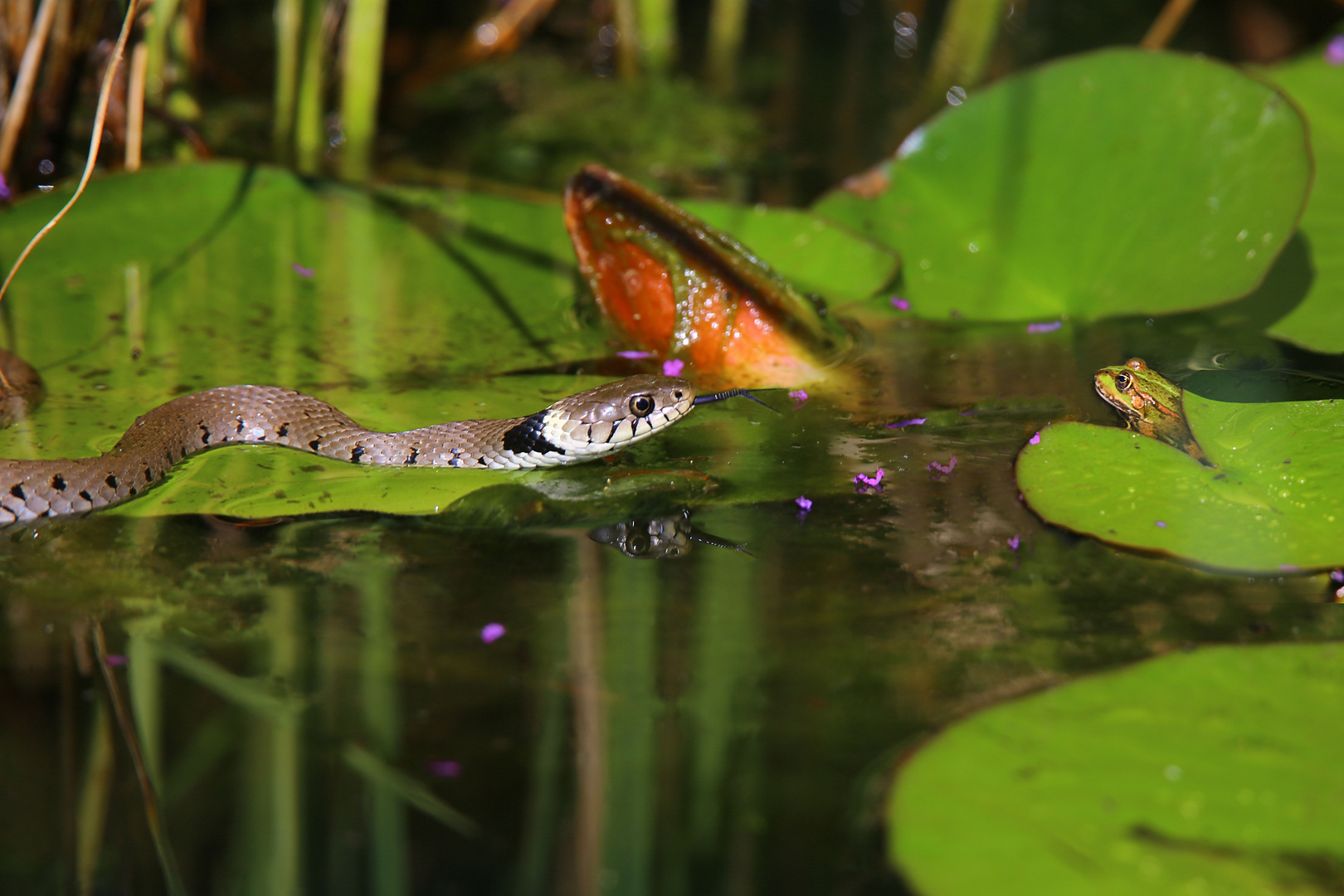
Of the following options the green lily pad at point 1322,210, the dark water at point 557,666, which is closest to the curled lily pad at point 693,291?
the dark water at point 557,666

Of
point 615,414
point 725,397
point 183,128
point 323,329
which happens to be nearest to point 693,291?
point 725,397

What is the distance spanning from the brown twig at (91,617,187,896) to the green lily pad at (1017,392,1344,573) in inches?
80.4

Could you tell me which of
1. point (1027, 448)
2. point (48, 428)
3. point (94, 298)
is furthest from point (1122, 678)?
point (94, 298)

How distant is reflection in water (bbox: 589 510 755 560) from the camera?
2.61 meters

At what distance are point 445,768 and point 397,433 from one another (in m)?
1.41

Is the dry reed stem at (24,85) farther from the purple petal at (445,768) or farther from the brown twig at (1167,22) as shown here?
the brown twig at (1167,22)

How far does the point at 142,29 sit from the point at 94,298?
45.6 inches

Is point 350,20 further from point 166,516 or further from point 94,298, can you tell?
point 166,516

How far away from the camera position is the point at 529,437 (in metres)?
3.08

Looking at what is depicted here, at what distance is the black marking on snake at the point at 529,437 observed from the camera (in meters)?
3.08

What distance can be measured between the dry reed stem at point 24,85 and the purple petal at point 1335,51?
5646mm

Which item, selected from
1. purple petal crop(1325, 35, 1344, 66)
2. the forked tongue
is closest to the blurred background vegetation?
purple petal crop(1325, 35, 1344, 66)

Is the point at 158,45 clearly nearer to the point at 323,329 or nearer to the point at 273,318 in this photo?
the point at 273,318

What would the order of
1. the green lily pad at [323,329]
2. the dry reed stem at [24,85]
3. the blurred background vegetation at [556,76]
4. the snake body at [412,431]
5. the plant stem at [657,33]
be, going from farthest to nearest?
the plant stem at [657,33]
the blurred background vegetation at [556,76]
the dry reed stem at [24,85]
the snake body at [412,431]
the green lily pad at [323,329]
